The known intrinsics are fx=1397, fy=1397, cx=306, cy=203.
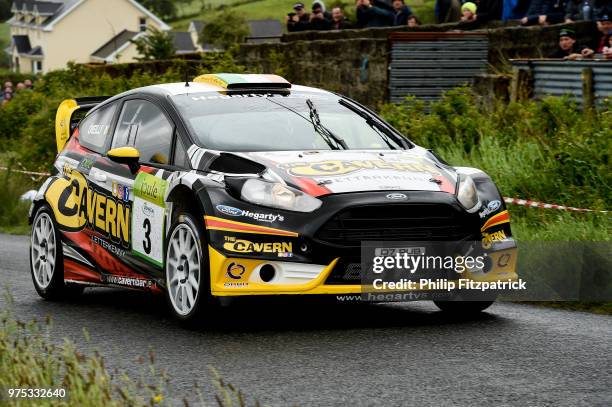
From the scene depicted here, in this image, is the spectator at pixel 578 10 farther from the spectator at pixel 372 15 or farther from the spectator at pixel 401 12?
the spectator at pixel 372 15

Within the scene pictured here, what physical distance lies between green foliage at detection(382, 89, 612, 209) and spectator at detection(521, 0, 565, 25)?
2848 mm

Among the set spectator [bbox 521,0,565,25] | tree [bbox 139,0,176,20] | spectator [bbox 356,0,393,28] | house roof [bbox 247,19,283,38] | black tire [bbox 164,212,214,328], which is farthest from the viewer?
tree [bbox 139,0,176,20]

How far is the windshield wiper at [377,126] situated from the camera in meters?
9.77

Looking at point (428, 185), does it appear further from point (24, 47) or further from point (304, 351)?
point (24, 47)

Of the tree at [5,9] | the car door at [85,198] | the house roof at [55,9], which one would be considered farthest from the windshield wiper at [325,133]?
the tree at [5,9]

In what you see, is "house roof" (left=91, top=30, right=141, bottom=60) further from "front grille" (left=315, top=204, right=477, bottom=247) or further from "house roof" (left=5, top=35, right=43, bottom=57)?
"front grille" (left=315, top=204, right=477, bottom=247)

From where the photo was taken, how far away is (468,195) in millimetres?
8578

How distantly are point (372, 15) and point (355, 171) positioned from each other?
48.1ft

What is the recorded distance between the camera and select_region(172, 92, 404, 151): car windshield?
923cm

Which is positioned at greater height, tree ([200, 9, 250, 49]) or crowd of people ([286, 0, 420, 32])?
crowd of people ([286, 0, 420, 32])

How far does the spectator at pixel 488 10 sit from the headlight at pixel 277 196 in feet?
44.4

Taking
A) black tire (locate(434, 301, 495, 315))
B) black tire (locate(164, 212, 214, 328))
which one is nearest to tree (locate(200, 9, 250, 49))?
black tire (locate(434, 301, 495, 315))

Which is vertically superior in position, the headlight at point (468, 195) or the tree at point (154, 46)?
the headlight at point (468, 195)

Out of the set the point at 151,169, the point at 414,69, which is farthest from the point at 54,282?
the point at 414,69
